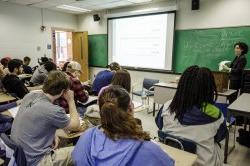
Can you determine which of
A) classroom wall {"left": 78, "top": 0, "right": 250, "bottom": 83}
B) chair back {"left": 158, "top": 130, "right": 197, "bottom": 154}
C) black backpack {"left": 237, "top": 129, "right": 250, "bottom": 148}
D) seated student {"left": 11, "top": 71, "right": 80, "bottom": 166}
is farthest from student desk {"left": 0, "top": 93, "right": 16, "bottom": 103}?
classroom wall {"left": 78, "top": 0, "right": 250, "bottom": 83}

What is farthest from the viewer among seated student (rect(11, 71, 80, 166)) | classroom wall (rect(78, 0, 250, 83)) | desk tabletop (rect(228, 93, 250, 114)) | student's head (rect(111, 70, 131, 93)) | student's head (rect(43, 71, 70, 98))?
classroom wall (rect(78, 0, 250, 83))

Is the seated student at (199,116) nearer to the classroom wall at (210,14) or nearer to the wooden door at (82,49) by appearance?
the classroom wall at (210,14)

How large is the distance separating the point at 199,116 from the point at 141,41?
195 inches

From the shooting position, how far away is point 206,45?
16.7 ft

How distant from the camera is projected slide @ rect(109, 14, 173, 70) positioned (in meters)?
5.75

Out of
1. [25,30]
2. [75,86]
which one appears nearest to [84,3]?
[25,30]

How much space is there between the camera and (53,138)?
5.59 feet

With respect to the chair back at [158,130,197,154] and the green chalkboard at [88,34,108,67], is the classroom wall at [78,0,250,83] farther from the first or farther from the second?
the chair back at [158,130,197,154]

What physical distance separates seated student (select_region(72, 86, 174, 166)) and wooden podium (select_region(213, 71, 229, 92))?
2.75 m

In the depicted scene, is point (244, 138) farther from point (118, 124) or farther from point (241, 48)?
point (118, 124)

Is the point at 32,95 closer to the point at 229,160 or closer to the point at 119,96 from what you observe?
the point at 119,96

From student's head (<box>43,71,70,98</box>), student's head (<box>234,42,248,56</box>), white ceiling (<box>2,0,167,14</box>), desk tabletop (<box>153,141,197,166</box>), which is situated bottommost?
desk tabletop (<box>153,141,197,166</box>)

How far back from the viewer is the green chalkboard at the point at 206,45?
471 centimetres

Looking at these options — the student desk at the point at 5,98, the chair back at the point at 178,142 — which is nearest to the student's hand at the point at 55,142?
the chair back at the point at 178,142
